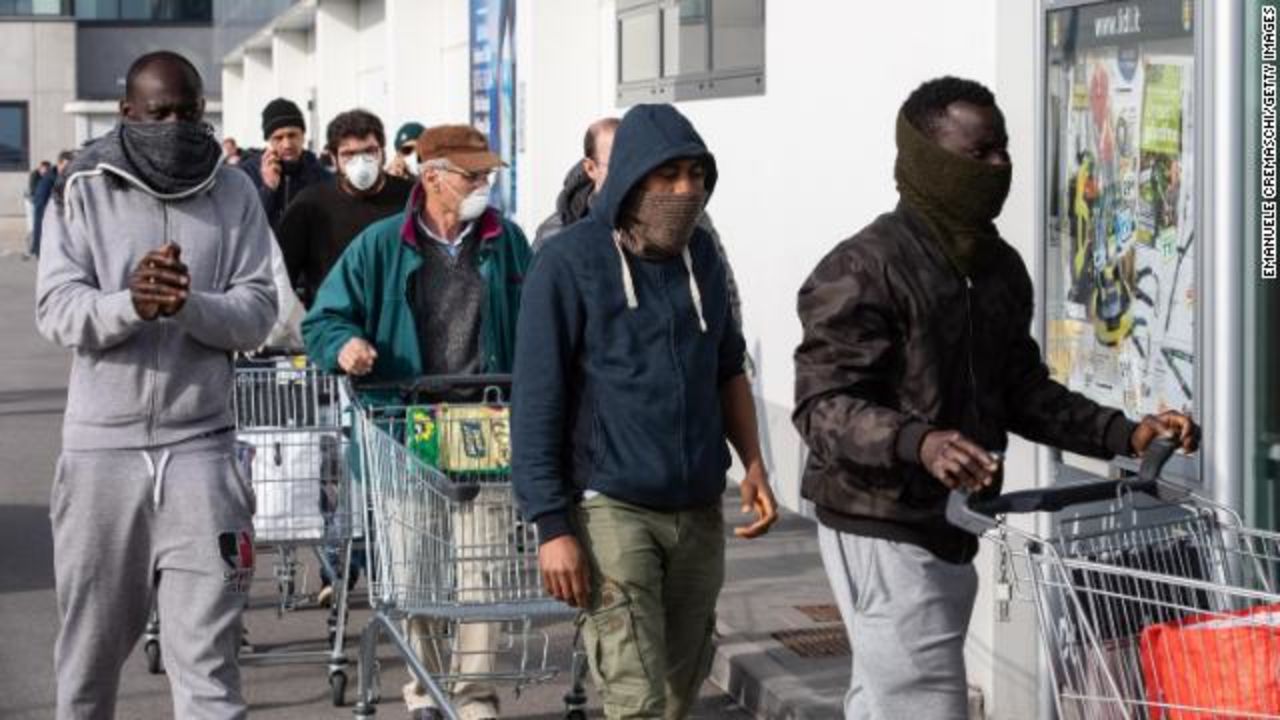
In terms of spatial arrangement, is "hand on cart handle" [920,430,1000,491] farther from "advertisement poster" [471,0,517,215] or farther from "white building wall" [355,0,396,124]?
"white building wall" [355,0,396,124]

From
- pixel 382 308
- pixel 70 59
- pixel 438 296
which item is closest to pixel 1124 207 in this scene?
pixel 438 296

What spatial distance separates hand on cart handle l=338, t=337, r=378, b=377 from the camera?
7492mm

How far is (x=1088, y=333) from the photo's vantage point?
7199 mm

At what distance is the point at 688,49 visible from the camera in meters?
14.1

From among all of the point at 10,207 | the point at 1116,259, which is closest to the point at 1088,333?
the point at 1116,259

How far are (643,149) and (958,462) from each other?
133 cm

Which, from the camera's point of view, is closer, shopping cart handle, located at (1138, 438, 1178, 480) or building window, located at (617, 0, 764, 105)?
shopping cart handle, located at (1138, 438, 1178, 480)

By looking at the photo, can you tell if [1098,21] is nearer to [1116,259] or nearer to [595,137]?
[1116,259]

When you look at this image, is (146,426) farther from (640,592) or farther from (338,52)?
(338,52)

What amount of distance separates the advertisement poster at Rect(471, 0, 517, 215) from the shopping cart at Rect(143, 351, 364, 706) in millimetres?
8862

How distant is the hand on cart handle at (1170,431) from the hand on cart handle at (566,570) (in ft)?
4.23

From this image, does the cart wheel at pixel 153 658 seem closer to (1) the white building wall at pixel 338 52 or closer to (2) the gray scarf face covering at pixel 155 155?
(2) the gray scarf face covering at pixel 155 155

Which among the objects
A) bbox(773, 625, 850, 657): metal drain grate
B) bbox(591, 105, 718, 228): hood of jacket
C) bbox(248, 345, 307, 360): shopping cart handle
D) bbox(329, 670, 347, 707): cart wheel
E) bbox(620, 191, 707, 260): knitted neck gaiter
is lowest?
bbox(329, 670, 347, 707): cart wheel

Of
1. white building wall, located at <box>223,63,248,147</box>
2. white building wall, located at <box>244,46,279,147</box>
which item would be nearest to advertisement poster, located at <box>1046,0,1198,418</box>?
white building wall, located at <box>244,46,279,147</box>
